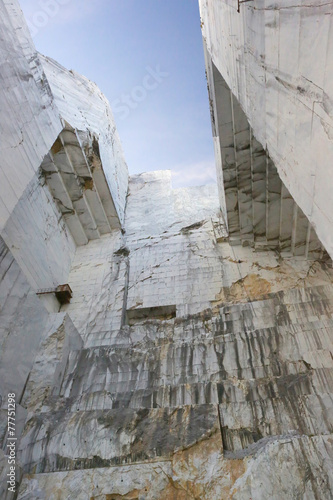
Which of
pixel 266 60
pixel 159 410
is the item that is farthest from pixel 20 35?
pixel 159 410

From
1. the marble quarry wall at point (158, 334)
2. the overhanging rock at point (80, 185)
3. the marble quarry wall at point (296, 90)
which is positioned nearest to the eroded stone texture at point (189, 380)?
the marble quarry wall at point (158, 334)

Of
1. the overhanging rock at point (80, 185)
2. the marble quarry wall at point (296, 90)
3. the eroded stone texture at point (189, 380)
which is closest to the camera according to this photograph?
the marble quarry wall at point (296, 90)

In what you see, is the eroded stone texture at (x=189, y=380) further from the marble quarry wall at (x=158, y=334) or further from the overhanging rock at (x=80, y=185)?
the overhanging rock at (x=80, y=185)

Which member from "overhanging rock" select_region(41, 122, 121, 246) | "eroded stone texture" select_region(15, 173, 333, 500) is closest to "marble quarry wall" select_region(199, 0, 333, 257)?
"eroded stone texture" select_region(15, 173, 333, 500)

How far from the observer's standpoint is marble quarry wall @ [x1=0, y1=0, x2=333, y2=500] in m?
2.71

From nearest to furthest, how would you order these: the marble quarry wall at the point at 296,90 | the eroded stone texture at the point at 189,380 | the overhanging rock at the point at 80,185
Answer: the marble quarry wall at the point at 296,90
the eroded stone texture at the point at 189,380
the overhanging rock at the point at 80,185

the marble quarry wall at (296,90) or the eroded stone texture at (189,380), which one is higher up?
the marble quarry wall at (296,90)

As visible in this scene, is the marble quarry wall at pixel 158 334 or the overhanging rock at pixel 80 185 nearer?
the marble quarry wall at pixel 158 334

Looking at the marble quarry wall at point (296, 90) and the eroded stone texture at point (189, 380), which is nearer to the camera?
the marble quarry wall at point (296, 90)

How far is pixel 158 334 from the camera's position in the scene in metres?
5.36

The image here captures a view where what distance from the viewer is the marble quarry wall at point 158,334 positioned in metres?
2.71

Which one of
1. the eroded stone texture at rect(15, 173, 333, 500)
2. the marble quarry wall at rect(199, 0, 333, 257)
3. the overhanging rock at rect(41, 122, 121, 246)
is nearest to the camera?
the marble quarry wall at rect(199, 0, 333, 257)

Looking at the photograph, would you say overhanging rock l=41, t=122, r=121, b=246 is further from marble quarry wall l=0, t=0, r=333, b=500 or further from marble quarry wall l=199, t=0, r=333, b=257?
marble quarry wall l=199, t=0, r=333, b=257

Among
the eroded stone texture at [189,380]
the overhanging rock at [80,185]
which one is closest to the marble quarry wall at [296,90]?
the eroded stone texture at [189,380]
